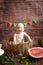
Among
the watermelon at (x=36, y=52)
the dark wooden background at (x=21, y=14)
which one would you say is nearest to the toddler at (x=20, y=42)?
the watermelon at (x=36, y=52)

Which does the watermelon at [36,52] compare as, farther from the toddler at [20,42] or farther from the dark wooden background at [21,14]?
the dark wooden background at [21,14]

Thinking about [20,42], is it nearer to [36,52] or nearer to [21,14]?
[36,52]

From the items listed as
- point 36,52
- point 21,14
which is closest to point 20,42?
point 36,52

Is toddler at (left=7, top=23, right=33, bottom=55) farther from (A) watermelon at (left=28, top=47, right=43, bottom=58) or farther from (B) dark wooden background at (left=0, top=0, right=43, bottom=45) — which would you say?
(B) dark wooden background at (left=0, top=0, right=43, bottom=45)

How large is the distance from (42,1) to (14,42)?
40 cm

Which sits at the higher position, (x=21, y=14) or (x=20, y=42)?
(x=21, y=14)

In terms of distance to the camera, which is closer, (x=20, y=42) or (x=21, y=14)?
(x=20, y=42)

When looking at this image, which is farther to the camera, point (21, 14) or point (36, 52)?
point (21, 14)

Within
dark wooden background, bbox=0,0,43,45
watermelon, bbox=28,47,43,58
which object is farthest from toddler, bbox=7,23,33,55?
dark wooden background, bbox=0,0,43,45

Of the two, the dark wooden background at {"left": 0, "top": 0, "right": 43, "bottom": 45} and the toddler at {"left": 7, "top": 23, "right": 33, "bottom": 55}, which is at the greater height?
the dark wooden background at {"left": 0, "top": 0, "right": 43, "bottom": 45}

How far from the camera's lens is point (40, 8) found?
4.65 feet

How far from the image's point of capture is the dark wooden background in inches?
55.1

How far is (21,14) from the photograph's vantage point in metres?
1.42

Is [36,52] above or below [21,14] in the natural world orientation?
below
